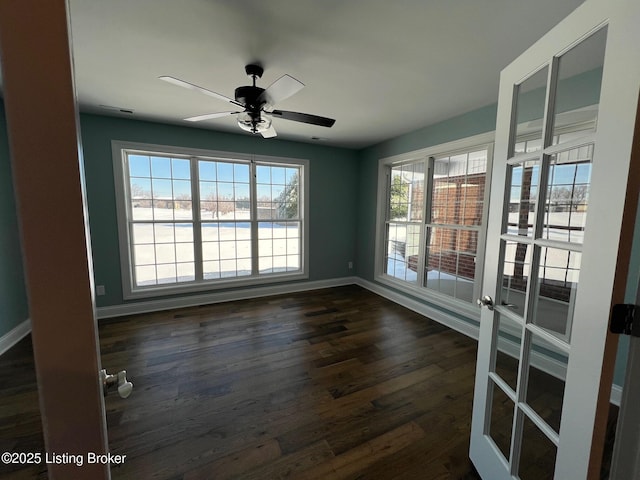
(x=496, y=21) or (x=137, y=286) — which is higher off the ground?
(x=496, y=21)

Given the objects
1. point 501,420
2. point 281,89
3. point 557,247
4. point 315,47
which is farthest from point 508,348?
point 315,47

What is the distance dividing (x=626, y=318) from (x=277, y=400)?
75.2 inches

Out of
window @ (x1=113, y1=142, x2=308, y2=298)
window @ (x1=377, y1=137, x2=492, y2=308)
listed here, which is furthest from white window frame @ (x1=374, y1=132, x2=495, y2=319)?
window @ (x1=113, y1=142, x2=308, y2=298)

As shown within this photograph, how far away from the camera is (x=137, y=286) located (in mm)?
3504

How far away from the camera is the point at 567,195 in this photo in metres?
1.09

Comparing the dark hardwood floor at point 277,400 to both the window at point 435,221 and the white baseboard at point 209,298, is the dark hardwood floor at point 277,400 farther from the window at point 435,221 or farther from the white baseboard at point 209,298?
the window at point 435,221

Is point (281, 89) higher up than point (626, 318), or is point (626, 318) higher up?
point (281, 89)

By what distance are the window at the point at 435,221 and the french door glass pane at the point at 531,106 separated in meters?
1.75

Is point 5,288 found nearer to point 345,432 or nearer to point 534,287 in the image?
point 345,432

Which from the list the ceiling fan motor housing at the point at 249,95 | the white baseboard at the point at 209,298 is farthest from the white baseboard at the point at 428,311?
the ceiling fan motor housing at the point at 249,95

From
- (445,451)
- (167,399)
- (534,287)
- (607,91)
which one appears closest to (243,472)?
(167,399)

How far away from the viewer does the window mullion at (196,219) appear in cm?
362

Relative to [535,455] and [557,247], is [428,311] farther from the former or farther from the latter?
[557,247]

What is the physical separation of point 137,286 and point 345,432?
3.23m
